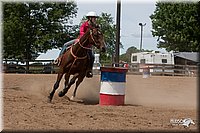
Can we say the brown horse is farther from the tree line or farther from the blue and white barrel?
the tree line

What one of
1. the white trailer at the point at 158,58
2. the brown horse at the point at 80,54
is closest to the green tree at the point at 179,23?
the white trailer at the point at 158,58

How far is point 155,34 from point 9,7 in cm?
1844

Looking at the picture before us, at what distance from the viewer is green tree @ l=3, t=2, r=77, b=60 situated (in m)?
32.8

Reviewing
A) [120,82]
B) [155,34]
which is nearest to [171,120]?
[120,82]

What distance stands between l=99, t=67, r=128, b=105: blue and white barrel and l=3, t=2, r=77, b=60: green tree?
23700 millimetres

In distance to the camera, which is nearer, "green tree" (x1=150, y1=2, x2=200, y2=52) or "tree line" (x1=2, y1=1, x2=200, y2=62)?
"tree line" (x1=2, y1=1, x2=200, y2=62)

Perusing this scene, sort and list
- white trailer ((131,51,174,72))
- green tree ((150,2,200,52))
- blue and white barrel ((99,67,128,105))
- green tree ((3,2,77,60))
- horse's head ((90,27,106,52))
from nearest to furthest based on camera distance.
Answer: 1. blue and white barrel ((99,67,128,105))
2. horse's head ((90,27,106,52))
3. green tree ((3,2,77,60))
4. green tree ((150,2,200,52))
5. white trailer ((131,51,174,72))

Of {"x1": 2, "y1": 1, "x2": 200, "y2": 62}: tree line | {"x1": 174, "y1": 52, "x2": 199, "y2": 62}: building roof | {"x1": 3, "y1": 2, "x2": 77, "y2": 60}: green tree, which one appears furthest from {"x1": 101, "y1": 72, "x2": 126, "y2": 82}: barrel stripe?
{"x1": 174, "y1": 52, "x2": 199, "y2": 62}: building roof

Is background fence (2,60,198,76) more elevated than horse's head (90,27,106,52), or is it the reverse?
horse's head (90,27,106,52)

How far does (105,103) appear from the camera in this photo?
30.7 ft

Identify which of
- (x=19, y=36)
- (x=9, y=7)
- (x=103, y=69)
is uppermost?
(x=9, y=7)

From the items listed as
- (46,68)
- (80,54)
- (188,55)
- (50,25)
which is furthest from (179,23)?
(80,54)

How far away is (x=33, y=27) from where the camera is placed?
116ft

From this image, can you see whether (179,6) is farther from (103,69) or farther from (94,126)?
(94,126)
